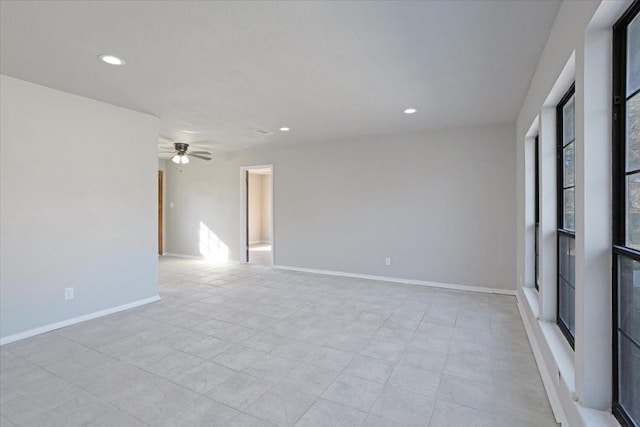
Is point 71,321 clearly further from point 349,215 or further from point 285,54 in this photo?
point 349,215

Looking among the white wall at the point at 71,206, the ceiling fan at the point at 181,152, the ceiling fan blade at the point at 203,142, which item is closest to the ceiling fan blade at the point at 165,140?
the ceiling fan at the point at 181,152

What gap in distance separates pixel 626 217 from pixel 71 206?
14.8 ft

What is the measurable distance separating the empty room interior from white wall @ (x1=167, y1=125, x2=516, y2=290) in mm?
41

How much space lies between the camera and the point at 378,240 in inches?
214

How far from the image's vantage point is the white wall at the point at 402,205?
4.64 m

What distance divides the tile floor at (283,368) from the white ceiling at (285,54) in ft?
8.08

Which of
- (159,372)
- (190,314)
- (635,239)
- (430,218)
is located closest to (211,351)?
(159,372)

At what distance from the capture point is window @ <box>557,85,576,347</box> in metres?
2.20

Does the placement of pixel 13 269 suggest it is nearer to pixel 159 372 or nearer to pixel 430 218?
pixel 159 372

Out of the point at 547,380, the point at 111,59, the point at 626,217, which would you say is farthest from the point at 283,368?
the point at 111,59

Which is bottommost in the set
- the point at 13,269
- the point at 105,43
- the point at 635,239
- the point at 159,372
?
the point at 159,372

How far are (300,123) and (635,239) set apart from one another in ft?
13.0

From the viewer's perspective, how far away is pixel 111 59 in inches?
104

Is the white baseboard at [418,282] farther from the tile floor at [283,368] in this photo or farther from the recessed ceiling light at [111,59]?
the recessed ceiling light at [111,59]
